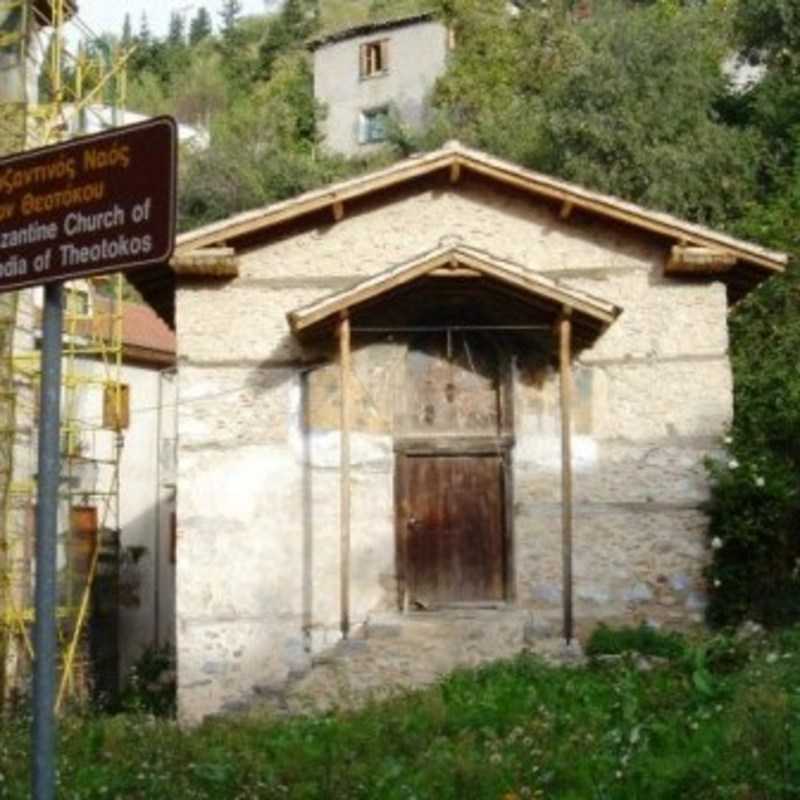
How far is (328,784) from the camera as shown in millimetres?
8984

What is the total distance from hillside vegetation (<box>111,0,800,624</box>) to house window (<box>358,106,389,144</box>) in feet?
7.12

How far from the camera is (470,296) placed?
15.2m

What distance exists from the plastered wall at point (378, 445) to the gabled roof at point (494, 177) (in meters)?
0.36

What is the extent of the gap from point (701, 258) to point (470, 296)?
2.67m

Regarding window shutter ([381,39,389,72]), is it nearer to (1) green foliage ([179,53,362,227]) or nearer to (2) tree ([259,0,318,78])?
(1) green foliage ([179,53,362,227])

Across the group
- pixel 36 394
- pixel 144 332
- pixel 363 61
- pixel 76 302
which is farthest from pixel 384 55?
pixel 36 394

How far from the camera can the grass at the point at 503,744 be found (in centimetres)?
850

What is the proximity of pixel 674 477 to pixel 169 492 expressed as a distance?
50.0ft

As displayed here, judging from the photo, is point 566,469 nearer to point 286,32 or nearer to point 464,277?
point 464,277

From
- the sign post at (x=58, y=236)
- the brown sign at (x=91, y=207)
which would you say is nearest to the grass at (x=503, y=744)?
the sign post at (x=58, y=236)

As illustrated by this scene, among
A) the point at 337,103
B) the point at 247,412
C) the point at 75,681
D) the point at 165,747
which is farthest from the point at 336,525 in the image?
the point at 337,103

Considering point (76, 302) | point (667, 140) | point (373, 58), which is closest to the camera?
point (76, 302)

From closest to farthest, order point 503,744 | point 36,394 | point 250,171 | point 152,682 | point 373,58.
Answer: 1. point 503,744
2. point 36,394
3. point 152,682
4. point 250,171
5. point 373,58

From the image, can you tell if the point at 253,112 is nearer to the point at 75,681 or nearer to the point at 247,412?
the point at 75,681
